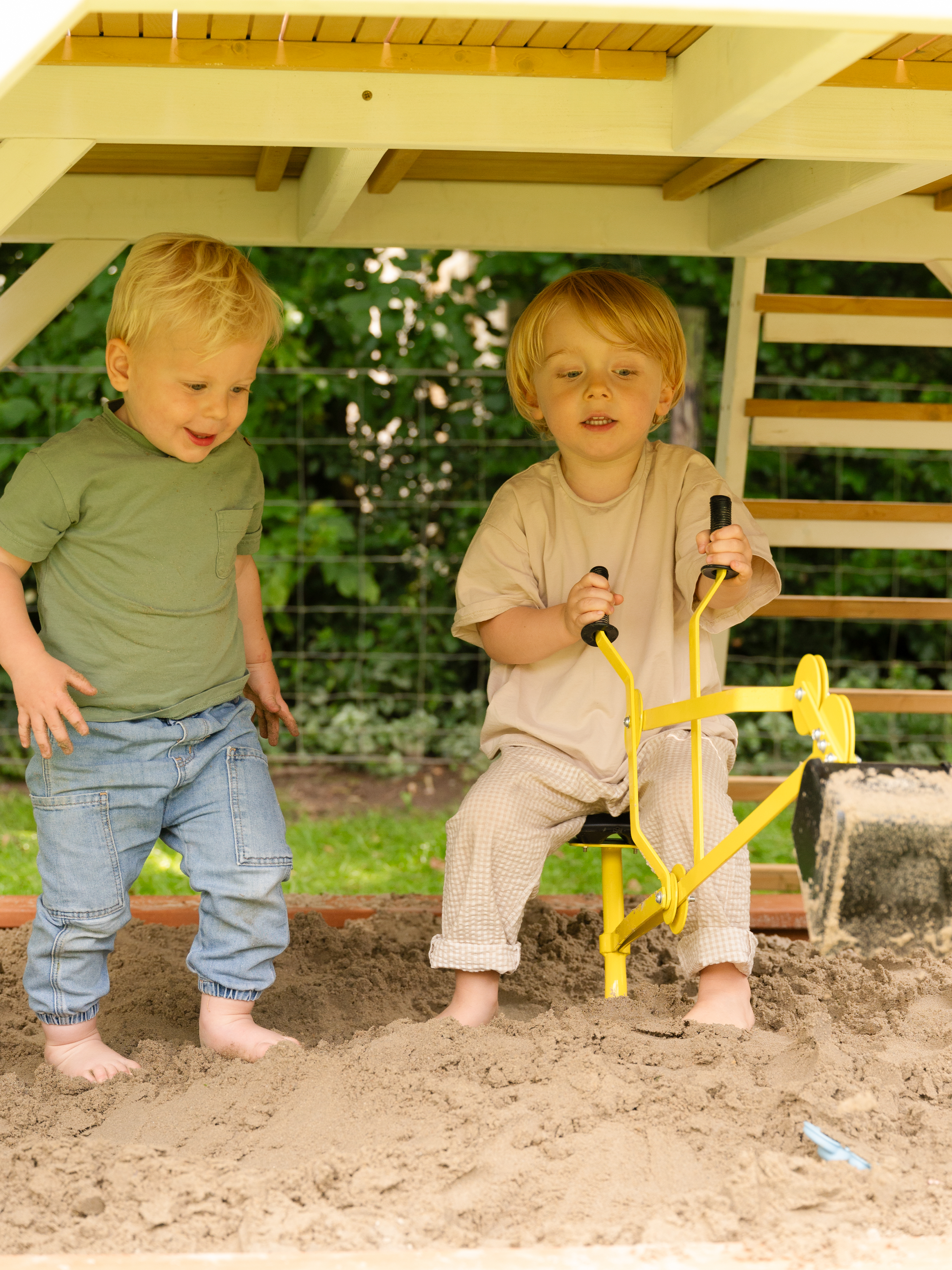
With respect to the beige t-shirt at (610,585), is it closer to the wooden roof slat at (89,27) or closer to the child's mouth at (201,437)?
the child's mouth at (201,437)

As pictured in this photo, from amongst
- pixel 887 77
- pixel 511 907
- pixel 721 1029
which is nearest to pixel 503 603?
pixel 511 907

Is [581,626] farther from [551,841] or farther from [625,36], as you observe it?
[625,36]

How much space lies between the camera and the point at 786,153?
195 cm

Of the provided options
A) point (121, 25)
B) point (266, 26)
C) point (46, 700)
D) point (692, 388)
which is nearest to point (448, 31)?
point (266, 26)

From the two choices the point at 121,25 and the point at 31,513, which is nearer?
the point at 121,25

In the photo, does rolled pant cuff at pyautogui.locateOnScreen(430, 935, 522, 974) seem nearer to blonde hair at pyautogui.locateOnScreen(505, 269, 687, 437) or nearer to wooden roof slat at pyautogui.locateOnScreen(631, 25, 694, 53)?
blonde hair at pyautogui.locateOnScreen(505, 269, 687, 437)

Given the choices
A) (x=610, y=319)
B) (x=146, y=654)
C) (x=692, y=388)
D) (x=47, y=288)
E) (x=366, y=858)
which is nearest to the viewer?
(x=146, y=654)

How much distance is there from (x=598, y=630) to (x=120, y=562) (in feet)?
2.98

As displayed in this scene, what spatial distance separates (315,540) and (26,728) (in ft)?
12.4

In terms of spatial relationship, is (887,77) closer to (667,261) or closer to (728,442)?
(728,442)

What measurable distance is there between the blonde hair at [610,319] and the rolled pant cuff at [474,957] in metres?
1.16

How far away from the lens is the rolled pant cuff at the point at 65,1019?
2.31 meters

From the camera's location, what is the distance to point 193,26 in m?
1.83

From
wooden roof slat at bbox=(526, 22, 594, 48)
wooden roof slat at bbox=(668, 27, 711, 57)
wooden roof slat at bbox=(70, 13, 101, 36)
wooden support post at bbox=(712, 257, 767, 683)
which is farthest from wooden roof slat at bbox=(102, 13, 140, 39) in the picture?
wooden support post at bbox=(712, 257, 767, 683)
